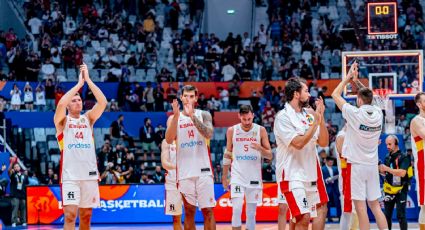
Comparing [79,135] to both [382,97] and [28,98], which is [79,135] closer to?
[382,97]

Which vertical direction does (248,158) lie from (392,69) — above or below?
below

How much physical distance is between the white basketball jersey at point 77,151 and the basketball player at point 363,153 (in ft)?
12.2

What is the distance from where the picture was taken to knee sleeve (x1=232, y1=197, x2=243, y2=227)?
13219mm

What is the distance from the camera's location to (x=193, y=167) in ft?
39.8

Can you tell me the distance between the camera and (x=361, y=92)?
12125 mm

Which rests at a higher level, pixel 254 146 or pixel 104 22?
pixel 104 22

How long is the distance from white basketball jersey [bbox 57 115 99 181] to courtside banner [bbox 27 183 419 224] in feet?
30.1

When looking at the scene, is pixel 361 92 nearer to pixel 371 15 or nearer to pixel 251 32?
pixel 371 15

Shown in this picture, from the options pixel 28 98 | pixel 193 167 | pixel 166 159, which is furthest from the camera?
pixel 28 98

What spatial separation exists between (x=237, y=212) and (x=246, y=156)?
1.10 meters

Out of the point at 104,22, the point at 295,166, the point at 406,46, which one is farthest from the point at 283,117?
the point at 104,22

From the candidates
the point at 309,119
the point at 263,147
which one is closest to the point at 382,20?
the point at 263,147

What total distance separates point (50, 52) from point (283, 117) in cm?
2302

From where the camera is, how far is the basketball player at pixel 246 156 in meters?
13.7
